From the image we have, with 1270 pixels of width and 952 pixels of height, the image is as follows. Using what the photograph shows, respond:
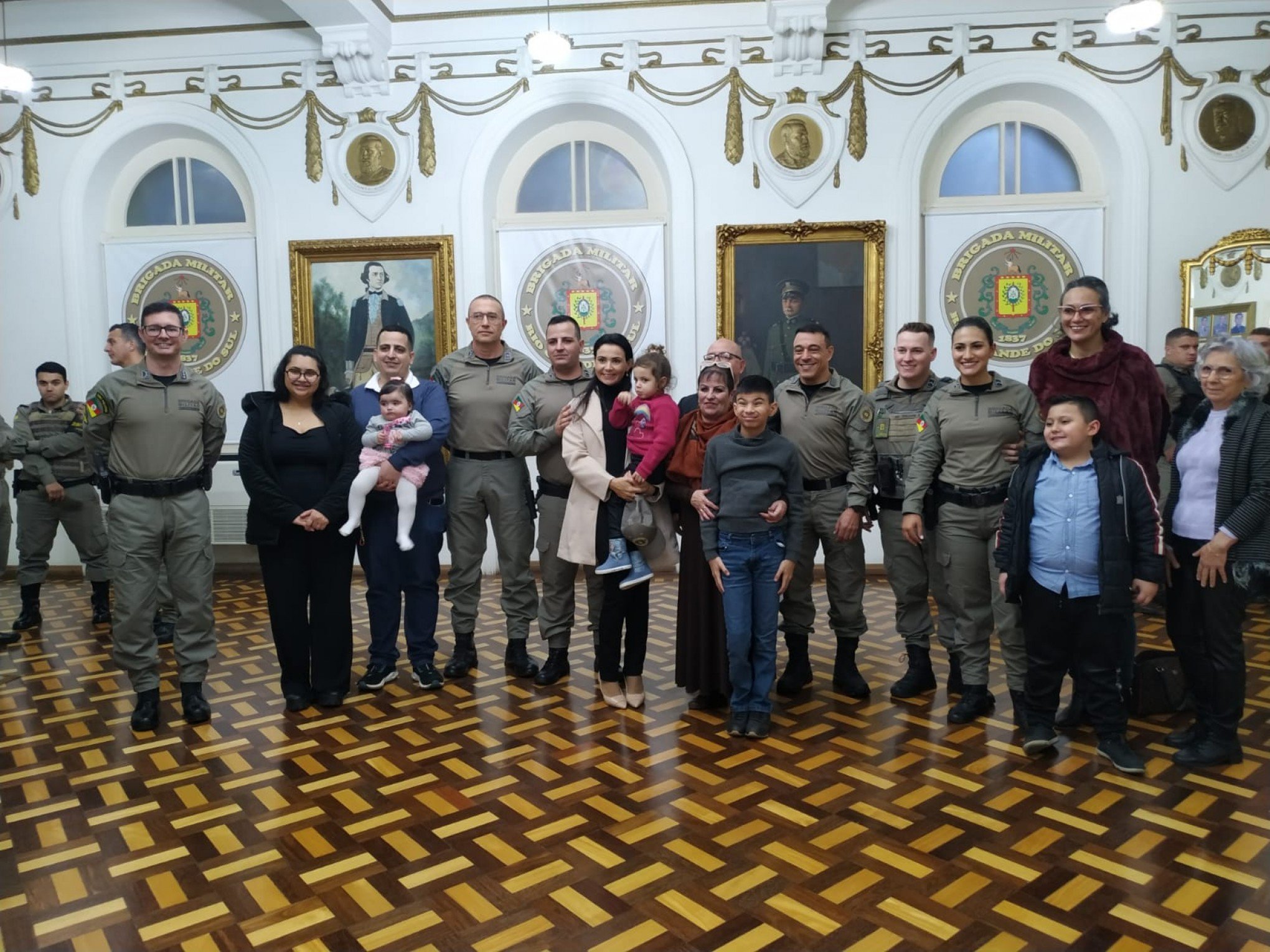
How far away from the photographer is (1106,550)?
10.3 feet

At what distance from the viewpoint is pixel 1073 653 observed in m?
3.35

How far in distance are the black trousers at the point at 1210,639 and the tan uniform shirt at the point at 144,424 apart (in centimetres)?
393

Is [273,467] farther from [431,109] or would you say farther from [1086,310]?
[431,109]

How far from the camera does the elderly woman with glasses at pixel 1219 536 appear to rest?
123 inches

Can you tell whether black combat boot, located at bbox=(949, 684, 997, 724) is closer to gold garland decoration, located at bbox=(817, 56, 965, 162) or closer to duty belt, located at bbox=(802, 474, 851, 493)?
duty belt, located at bbox=(802, 474, 851, 493)

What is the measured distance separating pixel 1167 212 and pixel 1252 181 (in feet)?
1.89

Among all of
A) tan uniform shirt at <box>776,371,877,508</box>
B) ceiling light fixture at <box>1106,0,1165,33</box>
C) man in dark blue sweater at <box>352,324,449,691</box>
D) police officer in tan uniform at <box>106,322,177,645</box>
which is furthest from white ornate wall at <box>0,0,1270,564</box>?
tan uniform shirt at <box>776,371,877,508</box>

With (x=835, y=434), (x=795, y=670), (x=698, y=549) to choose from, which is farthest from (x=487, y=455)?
(x=795, y=670)

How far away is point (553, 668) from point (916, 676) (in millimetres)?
1680

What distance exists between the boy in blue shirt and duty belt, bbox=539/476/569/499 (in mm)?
1899

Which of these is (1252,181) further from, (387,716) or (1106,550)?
(387,716)

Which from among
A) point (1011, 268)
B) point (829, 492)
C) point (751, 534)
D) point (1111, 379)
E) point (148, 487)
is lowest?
point (751, 534)

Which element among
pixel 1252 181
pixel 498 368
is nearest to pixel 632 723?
pixel 498 368

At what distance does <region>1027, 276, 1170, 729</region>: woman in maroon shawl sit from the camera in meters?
3.44
